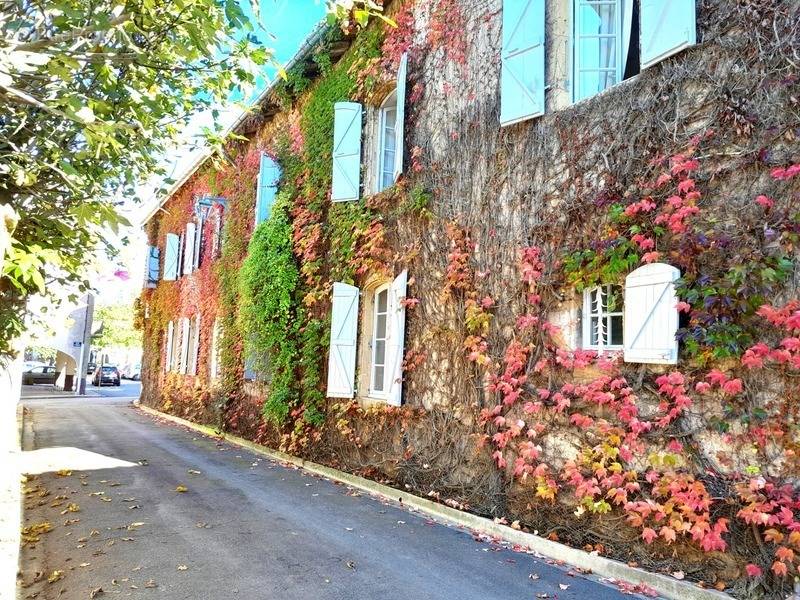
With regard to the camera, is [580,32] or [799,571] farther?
[580,32]

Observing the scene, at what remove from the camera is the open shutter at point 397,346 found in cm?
713

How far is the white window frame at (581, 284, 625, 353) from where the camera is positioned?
502 centimetres

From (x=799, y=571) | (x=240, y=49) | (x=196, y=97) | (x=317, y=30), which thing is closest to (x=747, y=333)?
(x=799, y=571)

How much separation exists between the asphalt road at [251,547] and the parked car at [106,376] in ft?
88.4

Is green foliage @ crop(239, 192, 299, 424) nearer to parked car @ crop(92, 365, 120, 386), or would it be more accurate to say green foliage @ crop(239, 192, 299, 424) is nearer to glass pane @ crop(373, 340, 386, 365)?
glass pane @ crop(373, 340, 386, 365)

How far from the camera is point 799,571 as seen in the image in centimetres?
357

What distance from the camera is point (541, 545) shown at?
4.98 m

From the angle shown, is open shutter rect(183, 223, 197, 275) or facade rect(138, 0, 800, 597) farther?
open shutter rect(183, 223, 197, 275)

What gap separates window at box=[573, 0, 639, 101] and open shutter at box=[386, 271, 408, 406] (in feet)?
10.3

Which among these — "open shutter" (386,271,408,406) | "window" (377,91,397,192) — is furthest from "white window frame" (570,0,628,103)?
"window" (377,91,397,192)

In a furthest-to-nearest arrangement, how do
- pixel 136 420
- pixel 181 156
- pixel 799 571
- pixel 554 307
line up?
pixel 136 420
pixel 181 156
pixel 554 307
pixel 799 571

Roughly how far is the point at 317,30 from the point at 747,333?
27.2 feet

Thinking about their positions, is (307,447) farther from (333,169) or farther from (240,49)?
(240,49)

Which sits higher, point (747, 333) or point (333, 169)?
point (333, 169)
